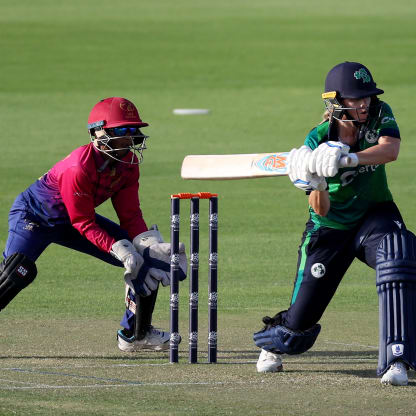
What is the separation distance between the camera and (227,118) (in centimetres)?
2061

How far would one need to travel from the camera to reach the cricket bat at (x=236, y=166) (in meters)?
6.03

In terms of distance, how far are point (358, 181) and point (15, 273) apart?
2.01 metres

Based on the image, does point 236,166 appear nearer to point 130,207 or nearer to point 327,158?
point 327,158

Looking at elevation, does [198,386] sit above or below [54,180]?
below

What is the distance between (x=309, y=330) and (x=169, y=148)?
11.4m

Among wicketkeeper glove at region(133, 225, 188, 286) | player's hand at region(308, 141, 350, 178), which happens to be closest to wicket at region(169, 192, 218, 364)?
wicketkeeper glove at region(133, 225, 188, 286)

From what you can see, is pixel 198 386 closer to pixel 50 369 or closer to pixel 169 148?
pixel 50 369

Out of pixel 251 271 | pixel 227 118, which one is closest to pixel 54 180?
pixel 251 271

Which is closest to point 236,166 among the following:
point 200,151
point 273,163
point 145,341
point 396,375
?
point 273,163

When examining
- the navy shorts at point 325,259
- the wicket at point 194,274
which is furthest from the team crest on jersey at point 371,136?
the wicket at point 194,274

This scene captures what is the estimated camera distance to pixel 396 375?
19.1 ft

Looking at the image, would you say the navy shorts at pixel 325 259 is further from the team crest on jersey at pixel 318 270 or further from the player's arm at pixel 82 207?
the player's arm at pixel 82 207

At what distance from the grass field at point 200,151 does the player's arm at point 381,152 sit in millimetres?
1102

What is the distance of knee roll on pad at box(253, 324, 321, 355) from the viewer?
20.5ft
